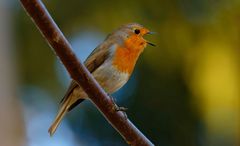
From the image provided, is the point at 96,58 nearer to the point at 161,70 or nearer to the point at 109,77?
the point at 109,77

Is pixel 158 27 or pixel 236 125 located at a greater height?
pixel 158 27

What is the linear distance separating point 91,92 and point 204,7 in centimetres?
472

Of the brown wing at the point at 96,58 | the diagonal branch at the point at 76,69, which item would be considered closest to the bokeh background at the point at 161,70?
the brown wing at the point at 96,58

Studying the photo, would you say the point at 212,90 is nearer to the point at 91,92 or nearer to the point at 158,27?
the point at 158,27

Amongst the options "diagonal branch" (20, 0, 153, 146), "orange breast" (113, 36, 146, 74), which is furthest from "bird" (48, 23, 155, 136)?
"diagonal branch" (20, 0, 153, 146)

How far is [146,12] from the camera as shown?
6.96 meters

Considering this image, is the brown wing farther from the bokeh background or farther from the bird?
the bokeh background

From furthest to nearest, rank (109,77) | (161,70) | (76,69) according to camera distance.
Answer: (161,70) < (109,77) < (76,69)

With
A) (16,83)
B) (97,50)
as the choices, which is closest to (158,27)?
(16,83)

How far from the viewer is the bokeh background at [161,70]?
628cm

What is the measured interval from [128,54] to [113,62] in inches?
4.4

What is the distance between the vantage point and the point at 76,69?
249cm

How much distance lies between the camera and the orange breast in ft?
13.1

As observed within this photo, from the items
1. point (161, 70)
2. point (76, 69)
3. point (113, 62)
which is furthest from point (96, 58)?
point (161, 70)
